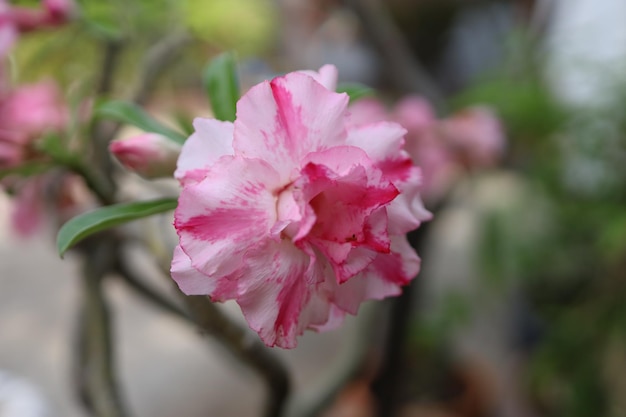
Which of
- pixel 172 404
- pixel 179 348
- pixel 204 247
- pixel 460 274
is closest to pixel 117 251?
pixel 204 247

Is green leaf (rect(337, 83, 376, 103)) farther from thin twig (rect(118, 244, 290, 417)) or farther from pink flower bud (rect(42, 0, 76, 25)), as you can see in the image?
pink flower bud (rect(42, 0, 76, 25))

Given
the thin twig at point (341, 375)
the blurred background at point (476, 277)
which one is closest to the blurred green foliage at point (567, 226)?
the blurred background at point (476, 277)

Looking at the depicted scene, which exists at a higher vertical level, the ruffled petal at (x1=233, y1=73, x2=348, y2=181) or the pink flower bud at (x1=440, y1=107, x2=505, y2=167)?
the ruffled petal at (x1=233, y1=73, x2=348, y2=181)

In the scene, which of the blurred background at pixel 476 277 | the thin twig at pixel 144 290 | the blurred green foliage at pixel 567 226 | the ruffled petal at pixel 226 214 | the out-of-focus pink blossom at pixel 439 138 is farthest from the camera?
the blurred green foliage at pixel 567 226

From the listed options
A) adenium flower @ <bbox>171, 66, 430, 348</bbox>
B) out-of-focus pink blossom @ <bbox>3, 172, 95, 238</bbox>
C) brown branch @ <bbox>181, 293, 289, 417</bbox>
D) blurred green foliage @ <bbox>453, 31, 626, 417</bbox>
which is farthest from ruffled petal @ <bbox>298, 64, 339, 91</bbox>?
blurred green foliage @ <bbox>453, 31, 626, 417</bbox>

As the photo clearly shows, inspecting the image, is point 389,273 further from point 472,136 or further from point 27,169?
point 472,136

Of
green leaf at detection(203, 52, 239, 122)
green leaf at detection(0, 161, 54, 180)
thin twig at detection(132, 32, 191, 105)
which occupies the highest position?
green leaf at detection(203, 52, 239, 122)

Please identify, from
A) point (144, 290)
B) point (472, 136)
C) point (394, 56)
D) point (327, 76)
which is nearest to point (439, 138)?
point (472, 136)

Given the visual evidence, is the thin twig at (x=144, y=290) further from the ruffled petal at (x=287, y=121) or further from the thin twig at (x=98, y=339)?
the ruffled petal at (x=287, y=121)
